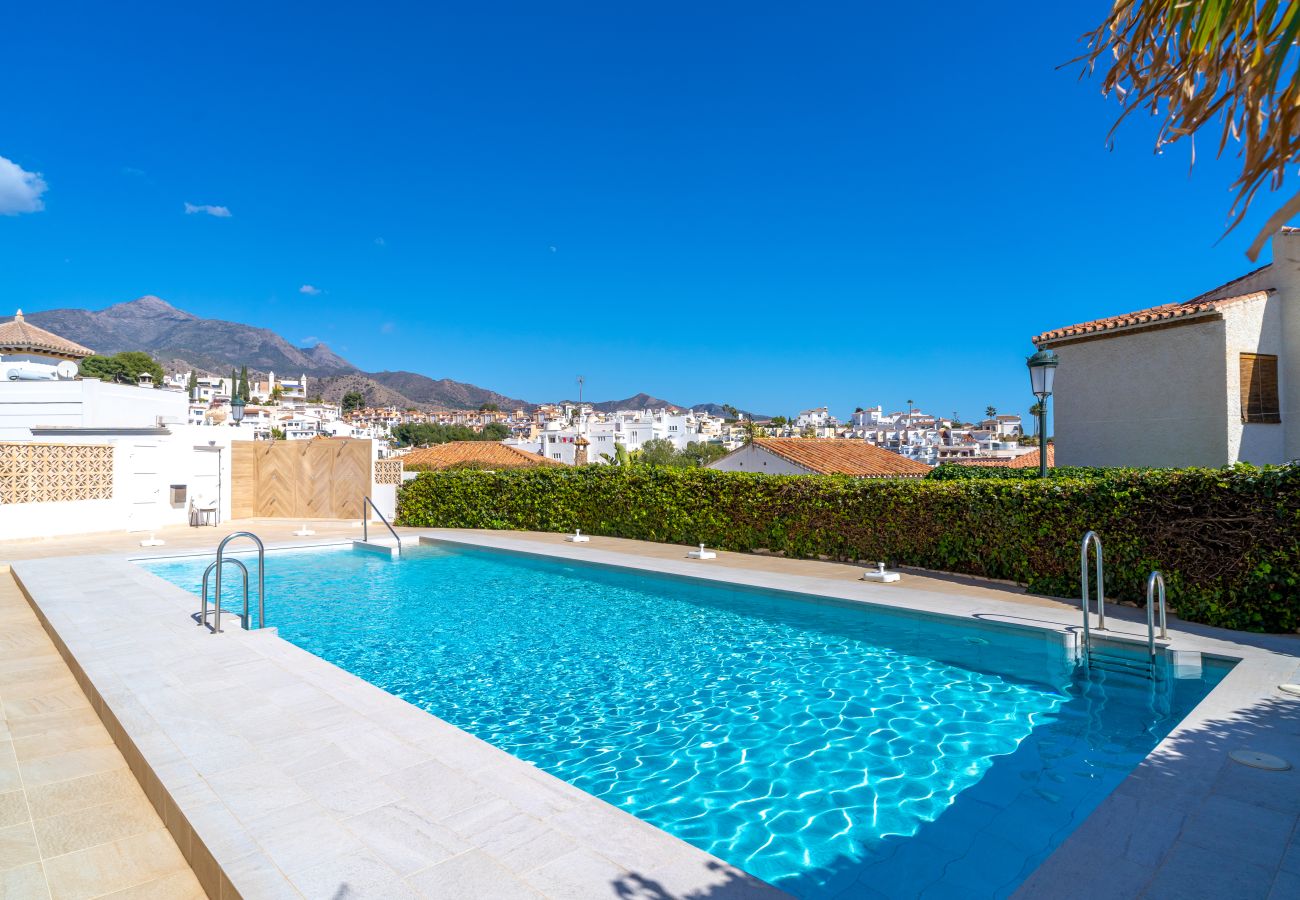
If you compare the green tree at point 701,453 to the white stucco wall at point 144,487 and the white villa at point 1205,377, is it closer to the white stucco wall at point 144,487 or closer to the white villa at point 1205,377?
the white stucco wall at point 144,487

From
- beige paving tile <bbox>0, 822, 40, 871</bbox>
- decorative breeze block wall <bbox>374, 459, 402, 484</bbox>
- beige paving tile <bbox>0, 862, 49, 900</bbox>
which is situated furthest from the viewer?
decorative breeze block wall <bbox>374, 459, 402, 484</bbox>

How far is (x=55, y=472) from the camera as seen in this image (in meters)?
15.0

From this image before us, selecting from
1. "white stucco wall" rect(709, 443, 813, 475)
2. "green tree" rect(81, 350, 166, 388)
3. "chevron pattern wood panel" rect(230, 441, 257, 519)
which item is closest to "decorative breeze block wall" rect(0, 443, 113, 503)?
"chevron pattern wood panel" rect(230, 441, 257, 519)

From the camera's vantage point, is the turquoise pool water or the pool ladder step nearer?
the turquoise pool water

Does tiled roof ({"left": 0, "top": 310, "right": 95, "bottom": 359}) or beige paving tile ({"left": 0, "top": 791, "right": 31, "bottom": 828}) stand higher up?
tiled roof ({"left": 0, "top": 310, "right": 95, "bottom": 359})

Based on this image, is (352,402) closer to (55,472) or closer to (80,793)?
(55,472)

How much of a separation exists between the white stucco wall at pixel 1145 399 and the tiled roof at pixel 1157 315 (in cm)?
29

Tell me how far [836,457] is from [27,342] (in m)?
32.2

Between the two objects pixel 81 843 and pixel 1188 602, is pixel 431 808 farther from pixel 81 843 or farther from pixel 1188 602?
pixel 1188 602

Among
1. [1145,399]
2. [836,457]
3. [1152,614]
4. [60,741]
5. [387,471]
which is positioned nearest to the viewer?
[60,741]

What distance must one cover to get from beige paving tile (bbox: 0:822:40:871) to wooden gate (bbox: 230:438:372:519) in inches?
626

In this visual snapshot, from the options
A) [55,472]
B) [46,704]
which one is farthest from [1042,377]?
[55,472]

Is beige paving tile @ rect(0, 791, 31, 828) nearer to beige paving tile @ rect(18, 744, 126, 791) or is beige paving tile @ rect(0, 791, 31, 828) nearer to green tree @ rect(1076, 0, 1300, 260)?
beige paving tile @ rect(18, 744, 126, 791)

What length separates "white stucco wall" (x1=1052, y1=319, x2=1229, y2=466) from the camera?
1257cm
